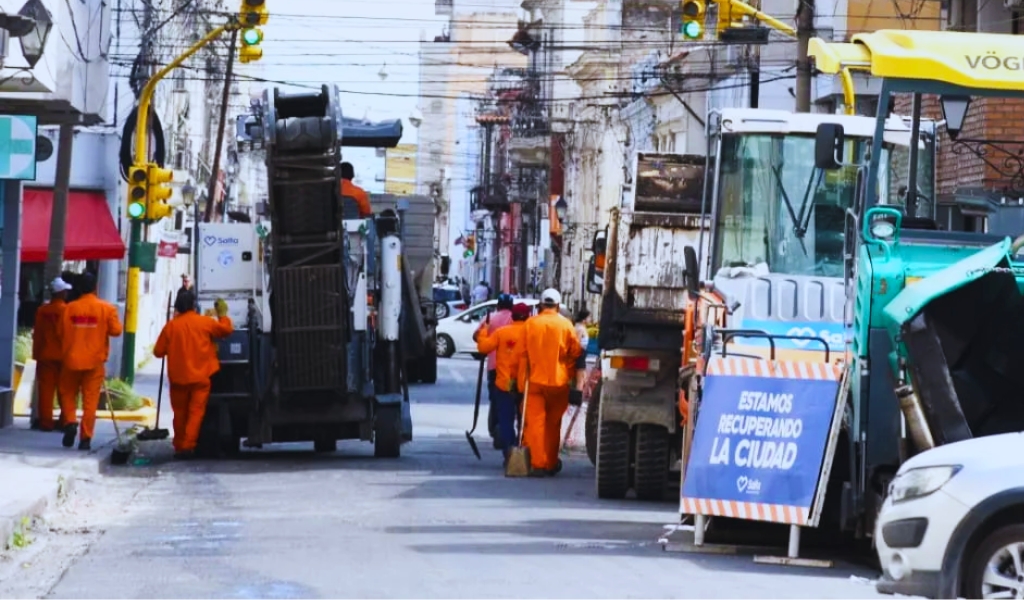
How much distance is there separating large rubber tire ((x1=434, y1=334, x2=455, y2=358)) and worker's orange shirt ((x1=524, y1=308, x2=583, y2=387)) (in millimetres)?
26952

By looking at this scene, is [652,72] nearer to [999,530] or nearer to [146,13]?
[146,13]

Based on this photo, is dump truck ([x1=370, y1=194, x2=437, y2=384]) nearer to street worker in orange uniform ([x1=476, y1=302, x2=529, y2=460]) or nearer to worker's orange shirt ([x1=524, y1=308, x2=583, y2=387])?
street worker in orange uniform ([x1=476, y1=302, x2=529, y2=460])

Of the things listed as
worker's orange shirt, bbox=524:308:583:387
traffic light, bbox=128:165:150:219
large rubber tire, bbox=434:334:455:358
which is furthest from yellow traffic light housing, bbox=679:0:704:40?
large rubber tire, bbox=434:334:455:358

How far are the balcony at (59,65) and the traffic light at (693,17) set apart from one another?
687 cm

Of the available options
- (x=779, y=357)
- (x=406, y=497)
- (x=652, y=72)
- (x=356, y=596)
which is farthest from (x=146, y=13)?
(x=356, y=596)

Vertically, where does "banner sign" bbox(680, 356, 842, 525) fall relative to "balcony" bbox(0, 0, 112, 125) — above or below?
below

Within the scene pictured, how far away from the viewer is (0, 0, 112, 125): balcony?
17.3 m

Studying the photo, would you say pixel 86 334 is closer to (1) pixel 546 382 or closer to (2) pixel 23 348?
(1) pixel 546 382

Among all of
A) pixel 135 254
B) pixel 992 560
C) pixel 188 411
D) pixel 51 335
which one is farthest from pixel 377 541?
pixel 135 254

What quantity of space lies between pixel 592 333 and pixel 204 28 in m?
24.2

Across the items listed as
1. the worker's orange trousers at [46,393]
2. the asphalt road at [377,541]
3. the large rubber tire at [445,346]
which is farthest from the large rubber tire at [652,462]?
the large rubber tire at [445,346]

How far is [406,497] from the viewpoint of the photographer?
1512 cm

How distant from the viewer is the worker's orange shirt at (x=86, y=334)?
18.9 meters

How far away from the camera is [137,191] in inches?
1001
